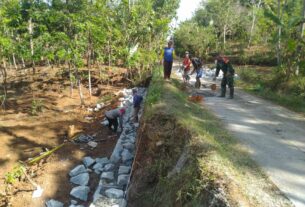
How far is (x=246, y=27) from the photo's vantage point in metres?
35.9

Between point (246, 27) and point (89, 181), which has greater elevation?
point (246, 27)

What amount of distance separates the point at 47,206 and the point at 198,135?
4.15 metres

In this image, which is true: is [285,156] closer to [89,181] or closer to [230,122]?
[230,122]

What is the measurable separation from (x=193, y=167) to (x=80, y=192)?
3.94 m

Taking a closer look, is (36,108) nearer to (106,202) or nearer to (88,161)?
(88,161)

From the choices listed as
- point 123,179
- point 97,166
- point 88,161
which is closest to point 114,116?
point 88,161

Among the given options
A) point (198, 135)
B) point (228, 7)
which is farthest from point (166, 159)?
point (228, 7)

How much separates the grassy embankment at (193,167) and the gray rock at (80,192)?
1495 mm

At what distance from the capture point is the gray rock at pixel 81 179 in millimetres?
8290

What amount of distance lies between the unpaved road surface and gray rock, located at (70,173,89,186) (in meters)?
3.91

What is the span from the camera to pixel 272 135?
6.81 m

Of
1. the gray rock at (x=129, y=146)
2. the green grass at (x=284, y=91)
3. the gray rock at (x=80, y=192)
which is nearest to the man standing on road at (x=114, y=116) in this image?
the gray rock at (x=129, y=146)

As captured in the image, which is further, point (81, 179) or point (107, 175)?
point (81, 179)

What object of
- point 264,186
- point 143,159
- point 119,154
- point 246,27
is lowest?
point 119,154
